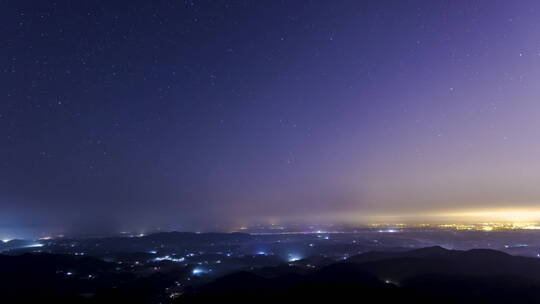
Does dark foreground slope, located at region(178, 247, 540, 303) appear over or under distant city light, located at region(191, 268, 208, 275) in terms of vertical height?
over

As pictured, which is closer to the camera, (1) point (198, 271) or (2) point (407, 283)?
(2) point (407, 283)

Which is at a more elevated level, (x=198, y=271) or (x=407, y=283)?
(x=407, y=283)

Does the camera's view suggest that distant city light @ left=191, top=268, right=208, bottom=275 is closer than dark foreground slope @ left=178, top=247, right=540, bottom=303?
No

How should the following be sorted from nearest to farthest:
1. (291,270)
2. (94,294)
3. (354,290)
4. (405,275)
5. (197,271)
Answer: (354,290), (94,294), (405,275), (291,270), (197,271)

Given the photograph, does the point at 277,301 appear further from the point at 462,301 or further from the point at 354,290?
the point at 462,301

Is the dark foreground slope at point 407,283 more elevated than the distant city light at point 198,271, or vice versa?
the dark foreground slope at point 407,283

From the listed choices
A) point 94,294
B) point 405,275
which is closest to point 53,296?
point 94,294

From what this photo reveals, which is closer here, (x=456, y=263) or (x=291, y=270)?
(x=456, y=263)

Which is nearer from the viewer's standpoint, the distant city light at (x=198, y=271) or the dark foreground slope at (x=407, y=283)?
the dark foreground slope at (x=407, y=283)
